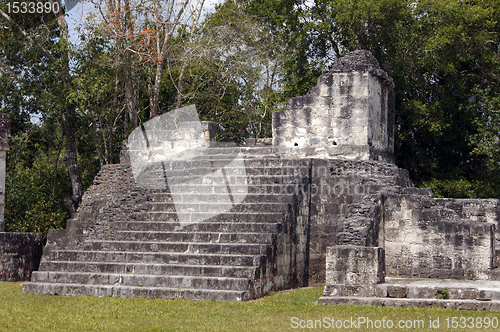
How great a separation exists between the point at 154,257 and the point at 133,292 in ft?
2.87

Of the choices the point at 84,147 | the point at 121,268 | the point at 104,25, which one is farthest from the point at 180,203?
the point at 84,147

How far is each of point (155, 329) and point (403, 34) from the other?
1460 centimetres

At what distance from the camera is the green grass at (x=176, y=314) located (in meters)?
7.75

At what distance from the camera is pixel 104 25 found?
1778cm

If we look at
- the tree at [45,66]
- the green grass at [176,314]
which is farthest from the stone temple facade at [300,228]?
the tree at [45,66]

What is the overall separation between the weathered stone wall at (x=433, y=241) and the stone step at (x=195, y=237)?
105 inches

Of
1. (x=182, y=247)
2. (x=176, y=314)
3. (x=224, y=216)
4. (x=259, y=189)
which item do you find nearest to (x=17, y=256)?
(x=182, y=247)

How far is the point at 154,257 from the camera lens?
10539mm

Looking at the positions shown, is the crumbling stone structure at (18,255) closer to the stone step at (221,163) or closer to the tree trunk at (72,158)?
the stone step at (221,163)

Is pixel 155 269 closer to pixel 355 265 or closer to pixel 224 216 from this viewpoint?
pixel 224 216

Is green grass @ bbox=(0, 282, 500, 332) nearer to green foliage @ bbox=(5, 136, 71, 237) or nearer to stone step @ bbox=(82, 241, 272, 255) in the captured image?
stone step @ bbox=(82, 241, 272, 255)

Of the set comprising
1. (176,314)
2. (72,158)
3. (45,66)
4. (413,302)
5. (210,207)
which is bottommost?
(176,314)

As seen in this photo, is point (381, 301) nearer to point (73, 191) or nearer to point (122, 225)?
point (122, 225)

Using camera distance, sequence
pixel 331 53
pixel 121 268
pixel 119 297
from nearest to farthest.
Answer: pixel 119 297 < pixel 121 268 < pixel 331 53
